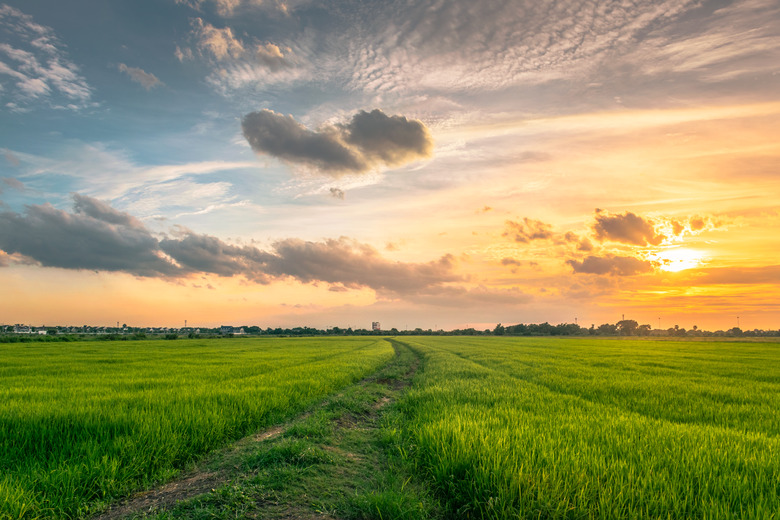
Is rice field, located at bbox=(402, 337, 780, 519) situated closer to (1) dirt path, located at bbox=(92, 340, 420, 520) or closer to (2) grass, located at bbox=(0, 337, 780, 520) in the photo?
(2) grass, located at bbox=(0, 337, 780, 520)

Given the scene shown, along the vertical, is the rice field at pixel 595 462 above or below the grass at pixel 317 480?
above

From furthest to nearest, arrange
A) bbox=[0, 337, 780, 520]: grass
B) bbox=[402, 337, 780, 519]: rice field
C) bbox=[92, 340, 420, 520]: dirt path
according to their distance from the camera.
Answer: bbox=[92, 340, 420, 520]: dirt path < bbox=[0, 337, 780, 520]: grass < bbox=[402, 337, 780, 519]: rice field

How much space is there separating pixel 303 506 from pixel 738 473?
5.69 m

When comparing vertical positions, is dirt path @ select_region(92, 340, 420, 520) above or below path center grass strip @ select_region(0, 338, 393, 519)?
below

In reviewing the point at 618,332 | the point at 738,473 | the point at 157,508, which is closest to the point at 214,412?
the point at 157,508

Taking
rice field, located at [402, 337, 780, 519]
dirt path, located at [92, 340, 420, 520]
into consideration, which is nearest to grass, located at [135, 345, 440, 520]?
dirt path, located at [92, 340, 420, 520]

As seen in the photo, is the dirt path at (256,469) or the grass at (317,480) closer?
the grass at (317,480)

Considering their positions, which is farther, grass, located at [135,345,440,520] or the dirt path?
the dirt path

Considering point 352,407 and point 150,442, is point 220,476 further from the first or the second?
point 352,407

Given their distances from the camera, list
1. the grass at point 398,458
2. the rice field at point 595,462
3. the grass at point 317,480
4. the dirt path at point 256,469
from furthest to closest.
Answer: the dirt path at point 256,469, the grass at point 317,480, the grass at point 398,458, the rice field at point 595,462

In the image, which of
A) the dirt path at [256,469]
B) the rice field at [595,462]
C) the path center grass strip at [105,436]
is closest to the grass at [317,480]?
the dirt path at [256,469]

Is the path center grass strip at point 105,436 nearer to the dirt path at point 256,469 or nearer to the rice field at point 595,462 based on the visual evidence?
the dirt path at point 256,469

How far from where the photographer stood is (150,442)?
657 cm

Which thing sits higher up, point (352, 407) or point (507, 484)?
point (507, 484)
